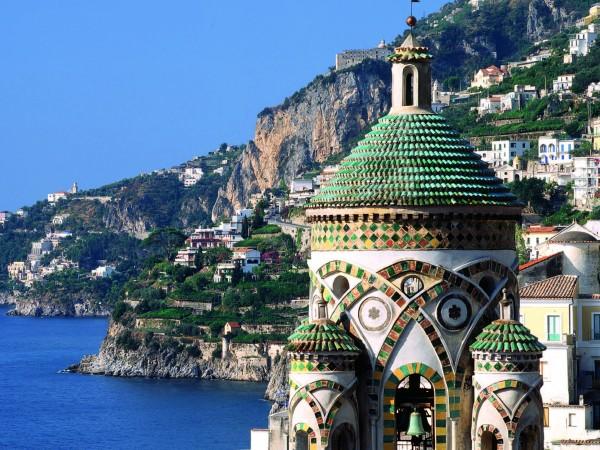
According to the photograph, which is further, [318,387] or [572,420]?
[572,420]

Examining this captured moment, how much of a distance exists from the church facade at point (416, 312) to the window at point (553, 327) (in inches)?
651

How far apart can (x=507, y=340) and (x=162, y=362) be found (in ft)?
527

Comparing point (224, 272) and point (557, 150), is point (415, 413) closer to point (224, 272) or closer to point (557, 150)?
point (557, 150)

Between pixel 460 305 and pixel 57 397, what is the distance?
445 ft

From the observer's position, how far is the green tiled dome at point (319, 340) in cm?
1394

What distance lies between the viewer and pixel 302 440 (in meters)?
14.1

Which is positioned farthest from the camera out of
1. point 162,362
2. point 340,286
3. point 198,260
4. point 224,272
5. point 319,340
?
point 198,260

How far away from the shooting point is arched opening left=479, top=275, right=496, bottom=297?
14344 millimetres

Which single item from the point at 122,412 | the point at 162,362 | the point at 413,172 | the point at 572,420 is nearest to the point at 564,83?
the point at 162,362

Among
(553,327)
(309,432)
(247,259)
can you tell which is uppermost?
(247,259)

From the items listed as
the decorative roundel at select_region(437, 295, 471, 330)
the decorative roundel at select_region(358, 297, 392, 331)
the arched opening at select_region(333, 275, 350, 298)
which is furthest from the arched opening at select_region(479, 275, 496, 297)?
the arched opening at select_region(333, 275, 350, 298)

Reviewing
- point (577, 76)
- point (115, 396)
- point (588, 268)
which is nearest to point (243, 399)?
point (115, 396)

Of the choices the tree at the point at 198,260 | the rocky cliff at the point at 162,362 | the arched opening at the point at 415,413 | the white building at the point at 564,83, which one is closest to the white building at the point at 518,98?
the white building at the point at 564,83

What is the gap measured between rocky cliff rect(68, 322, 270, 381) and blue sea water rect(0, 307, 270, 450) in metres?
3.02
